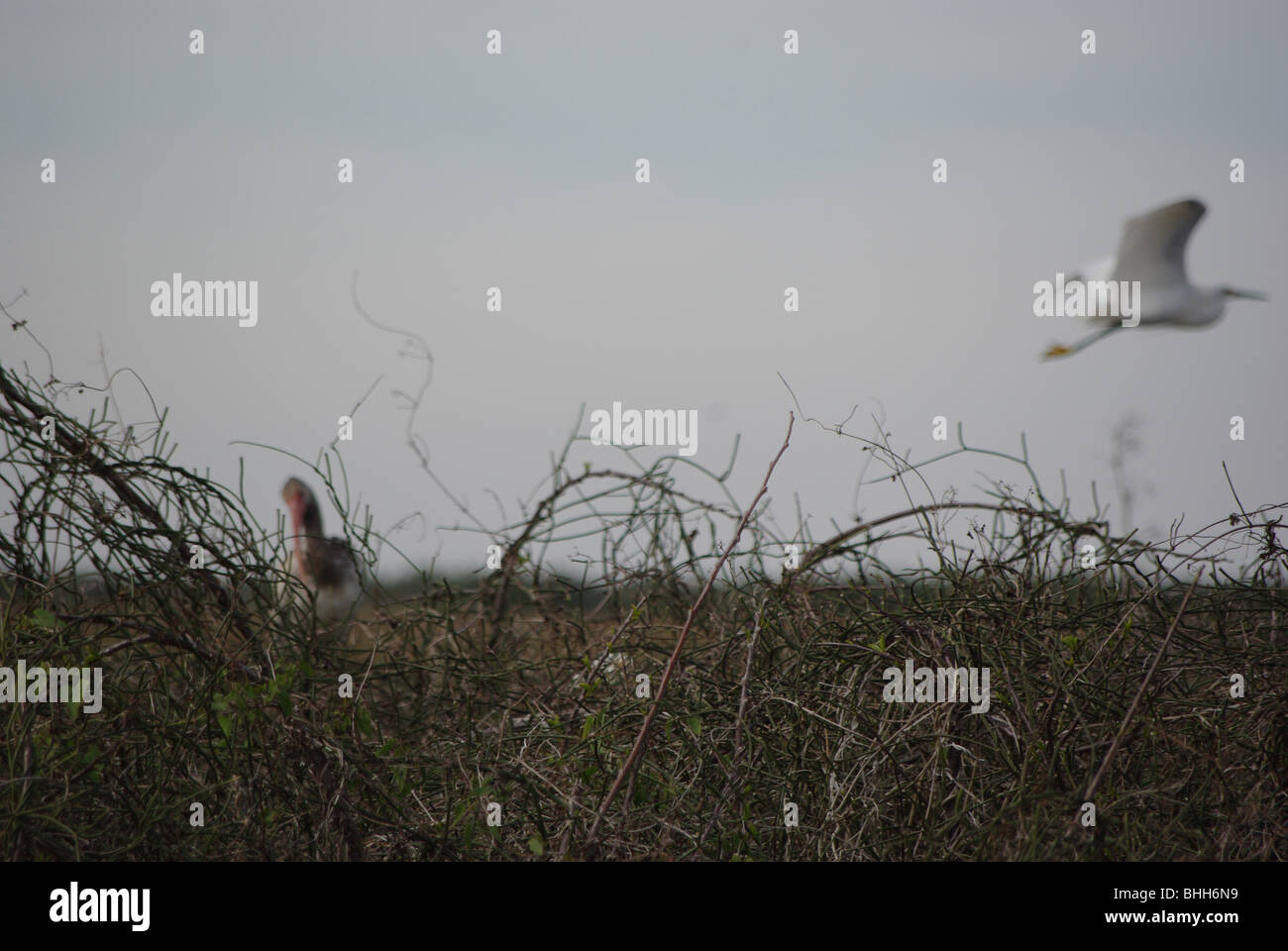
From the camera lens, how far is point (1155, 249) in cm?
545

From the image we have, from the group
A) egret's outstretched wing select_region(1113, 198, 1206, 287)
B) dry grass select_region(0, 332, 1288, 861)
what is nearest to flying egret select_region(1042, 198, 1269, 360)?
egret's outstretched wing select_region(1113, 198, 1206, 287)

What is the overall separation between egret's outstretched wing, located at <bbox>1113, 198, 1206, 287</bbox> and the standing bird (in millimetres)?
3820

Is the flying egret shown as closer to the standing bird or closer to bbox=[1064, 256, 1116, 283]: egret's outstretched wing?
bbox=[1064, 256, 1116, 283]: egret's outstretched wing

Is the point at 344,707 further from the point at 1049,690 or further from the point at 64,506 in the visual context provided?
the point at 1049,690

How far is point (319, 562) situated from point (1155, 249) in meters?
4.14

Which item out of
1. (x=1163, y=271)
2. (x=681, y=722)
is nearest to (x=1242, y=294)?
(x=1163, y=271)

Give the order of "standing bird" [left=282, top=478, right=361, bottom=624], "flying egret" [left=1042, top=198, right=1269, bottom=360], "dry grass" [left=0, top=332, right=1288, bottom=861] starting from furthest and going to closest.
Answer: "flying egret" [left=1042, top=198, right=1269, bottom=360]
"standing bird" [left=282, top=478, right=361, bottom=624]
"dry grass" [left=0, top=332, right=1288, bottom=861]

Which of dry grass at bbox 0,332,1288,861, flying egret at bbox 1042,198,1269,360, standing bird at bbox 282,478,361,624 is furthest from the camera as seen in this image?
flying egret at bbox 1042,198,1269,360

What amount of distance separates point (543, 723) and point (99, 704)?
0.95 metres

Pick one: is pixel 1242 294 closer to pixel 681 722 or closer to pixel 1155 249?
pixel 1155 249

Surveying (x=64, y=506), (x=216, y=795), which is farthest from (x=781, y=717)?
(x=64, y=506)

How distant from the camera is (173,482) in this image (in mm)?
2652

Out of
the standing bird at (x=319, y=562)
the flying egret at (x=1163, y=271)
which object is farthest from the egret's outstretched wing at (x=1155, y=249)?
the standing bird at (x=319, y=562)

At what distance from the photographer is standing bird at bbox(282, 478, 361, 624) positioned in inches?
120
